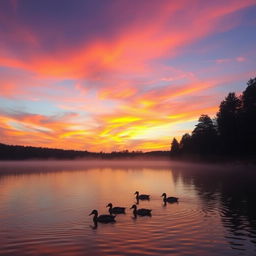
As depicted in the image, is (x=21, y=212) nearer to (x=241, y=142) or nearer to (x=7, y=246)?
(x=7, y=246)

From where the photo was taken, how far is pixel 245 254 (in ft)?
50.8

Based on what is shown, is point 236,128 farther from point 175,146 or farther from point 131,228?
point 175,146

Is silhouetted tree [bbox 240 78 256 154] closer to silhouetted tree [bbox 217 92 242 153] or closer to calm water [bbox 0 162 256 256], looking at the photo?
silhouetted tree [bbox 217 92 242 153]

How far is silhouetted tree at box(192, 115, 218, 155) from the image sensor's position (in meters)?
105

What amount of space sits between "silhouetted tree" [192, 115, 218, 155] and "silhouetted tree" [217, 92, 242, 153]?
14.6 meters

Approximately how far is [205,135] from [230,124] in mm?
26755

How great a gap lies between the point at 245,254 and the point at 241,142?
219 ft

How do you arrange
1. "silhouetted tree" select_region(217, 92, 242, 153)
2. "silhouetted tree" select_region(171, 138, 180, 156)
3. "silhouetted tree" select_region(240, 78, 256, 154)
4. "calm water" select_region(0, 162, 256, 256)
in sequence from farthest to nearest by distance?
"silhouetted tree" select_region(171, 138, 180, 156) → "silhouetted tree" select_region(217, 92, 242, 153) → "silhouetted tree" select_region(240, 78, 256, 154) → "calm water" select_region(0, 162, 256, 256)

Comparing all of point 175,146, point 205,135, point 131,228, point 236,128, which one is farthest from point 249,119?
point 175,146

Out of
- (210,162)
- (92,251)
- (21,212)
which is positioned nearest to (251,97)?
(210,162)

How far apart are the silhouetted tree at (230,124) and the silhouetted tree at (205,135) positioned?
1457cm

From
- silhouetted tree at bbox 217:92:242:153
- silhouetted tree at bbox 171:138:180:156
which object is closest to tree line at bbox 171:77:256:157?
silhouetted tree at bbox 217:92:242:153

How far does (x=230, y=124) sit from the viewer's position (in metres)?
84.6

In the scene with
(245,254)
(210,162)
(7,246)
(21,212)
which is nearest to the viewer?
(245,254)
